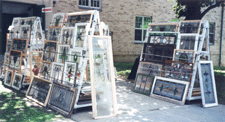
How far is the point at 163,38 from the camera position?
807 cm

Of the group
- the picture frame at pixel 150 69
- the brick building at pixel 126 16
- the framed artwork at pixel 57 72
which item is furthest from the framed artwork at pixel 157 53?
the brick building at pixel 126 16

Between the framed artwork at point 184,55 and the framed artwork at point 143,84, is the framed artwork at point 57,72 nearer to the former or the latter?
the framed artwork at point 143,84

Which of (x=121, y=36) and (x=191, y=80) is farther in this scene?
(x=121, y=36)

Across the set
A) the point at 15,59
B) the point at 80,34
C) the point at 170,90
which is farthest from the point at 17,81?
the point at 170,90

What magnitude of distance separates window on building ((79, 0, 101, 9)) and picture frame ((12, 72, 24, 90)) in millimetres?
7137

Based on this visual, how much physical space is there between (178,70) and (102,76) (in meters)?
2.62

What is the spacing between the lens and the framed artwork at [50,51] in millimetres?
7082

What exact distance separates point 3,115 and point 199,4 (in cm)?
807

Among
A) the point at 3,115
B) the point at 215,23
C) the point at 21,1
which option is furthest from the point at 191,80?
the point at 215,23

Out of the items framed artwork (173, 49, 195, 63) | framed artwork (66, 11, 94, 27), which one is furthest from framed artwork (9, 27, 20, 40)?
framed artwork (173, 49, 195, 63)

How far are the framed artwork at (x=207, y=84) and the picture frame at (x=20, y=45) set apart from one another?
17.9ft

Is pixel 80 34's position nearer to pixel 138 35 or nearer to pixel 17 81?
pixel 17 81

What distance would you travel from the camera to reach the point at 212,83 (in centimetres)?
697

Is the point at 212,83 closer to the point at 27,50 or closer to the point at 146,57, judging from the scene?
the point at 146,57
